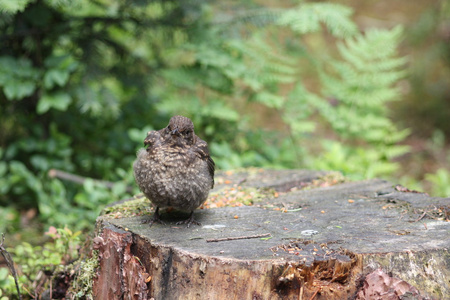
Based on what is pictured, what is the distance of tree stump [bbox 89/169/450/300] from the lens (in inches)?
101

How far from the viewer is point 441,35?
26.7 ft

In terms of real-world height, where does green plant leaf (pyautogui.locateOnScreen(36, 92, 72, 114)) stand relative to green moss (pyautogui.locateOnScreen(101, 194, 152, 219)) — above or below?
above

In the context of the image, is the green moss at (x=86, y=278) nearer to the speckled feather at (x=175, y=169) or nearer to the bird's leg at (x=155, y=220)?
the bird's leg at (x=155, y=220)

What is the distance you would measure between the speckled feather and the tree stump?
188 mm

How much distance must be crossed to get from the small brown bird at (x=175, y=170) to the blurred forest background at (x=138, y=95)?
140 cm

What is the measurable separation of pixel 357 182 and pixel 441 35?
17.5ft

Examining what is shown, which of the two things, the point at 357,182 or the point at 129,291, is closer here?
the point at 129,291

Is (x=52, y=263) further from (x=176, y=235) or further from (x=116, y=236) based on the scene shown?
(x=176, y=235)

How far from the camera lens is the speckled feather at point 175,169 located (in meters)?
3.16

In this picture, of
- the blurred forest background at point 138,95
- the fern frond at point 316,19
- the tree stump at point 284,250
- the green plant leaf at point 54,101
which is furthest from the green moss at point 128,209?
the fern frond at point 316,19

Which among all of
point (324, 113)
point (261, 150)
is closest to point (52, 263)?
point (261, 150)

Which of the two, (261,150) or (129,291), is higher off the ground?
(261,150)

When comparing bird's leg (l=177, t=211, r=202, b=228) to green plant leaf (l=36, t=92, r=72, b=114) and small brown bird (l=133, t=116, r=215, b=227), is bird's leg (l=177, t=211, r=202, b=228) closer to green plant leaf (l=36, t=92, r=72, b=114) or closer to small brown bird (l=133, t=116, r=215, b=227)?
small brown bird (l=133, t=116, r=215, b=227)

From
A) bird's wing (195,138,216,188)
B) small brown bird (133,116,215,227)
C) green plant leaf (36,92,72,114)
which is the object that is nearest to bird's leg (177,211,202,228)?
small brown bird (133,116,215,227)
